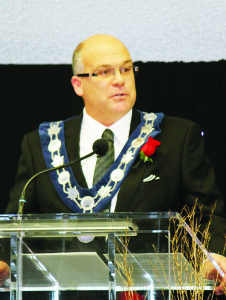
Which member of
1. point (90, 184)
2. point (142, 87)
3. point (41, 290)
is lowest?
point (41, 290)

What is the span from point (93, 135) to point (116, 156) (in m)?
0.18

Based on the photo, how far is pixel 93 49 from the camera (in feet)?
10.6

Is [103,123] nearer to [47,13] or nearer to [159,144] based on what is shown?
[159,144]

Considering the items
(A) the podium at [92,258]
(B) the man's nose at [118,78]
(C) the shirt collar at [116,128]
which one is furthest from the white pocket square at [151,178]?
(A) the podium at [92,258]

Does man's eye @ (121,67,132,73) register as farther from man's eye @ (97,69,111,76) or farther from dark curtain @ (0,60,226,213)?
dark curtain @ (0,60,226,213)

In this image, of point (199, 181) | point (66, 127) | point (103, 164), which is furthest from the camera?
point (66, 127)

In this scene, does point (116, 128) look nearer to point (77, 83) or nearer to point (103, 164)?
point (103, 164)

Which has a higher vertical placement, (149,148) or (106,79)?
(106,79)

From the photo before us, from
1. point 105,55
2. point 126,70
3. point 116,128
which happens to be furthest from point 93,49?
point 116,128

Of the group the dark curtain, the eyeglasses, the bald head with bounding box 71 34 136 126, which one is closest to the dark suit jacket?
the bald head with bounding box 71 34 136 126

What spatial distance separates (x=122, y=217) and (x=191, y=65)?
2.05 meters

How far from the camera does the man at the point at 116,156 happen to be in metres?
2.95

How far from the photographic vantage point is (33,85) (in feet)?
12.6

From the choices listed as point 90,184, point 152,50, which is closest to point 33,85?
point 152,50
